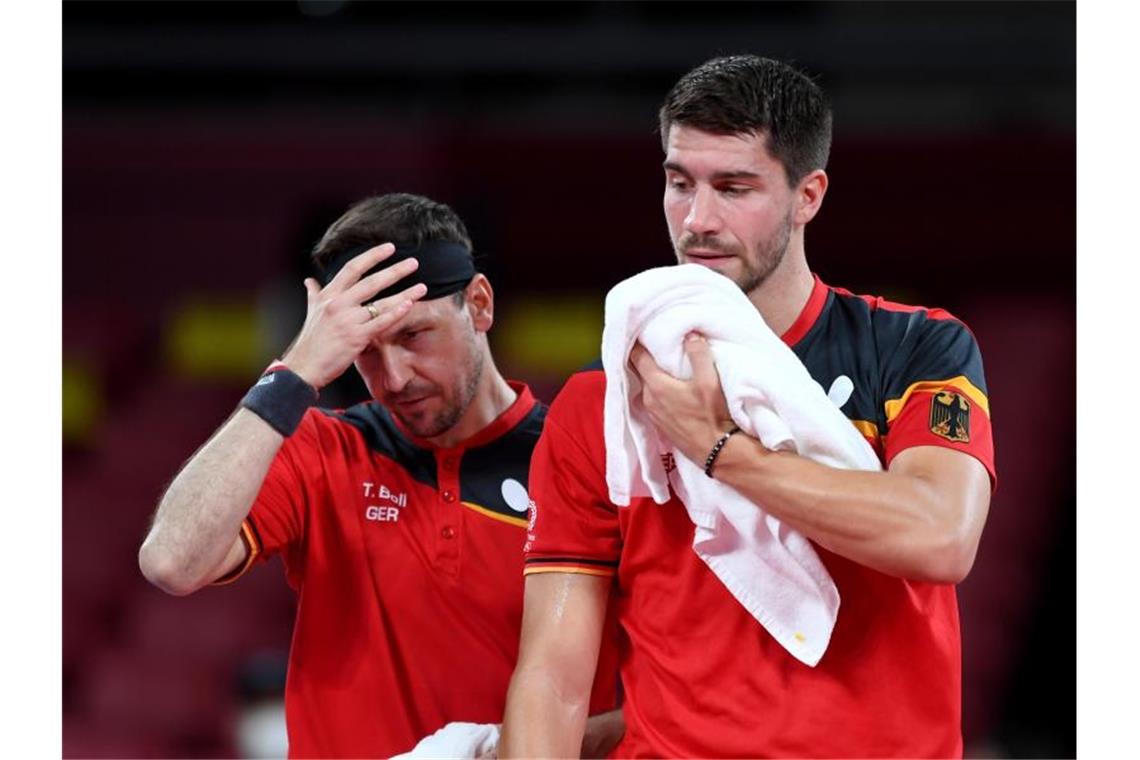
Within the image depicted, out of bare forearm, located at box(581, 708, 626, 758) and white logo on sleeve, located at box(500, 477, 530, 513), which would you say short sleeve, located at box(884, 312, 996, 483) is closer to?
bare forearm, located at box(581, 708, 626, 758)

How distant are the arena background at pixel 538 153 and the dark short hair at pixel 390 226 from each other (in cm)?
541

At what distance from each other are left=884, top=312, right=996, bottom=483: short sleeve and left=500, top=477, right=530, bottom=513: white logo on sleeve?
856 mm

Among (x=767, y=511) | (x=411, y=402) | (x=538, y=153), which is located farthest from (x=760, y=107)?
(x=538, y=153)

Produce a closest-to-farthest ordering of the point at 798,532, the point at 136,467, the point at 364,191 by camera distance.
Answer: the point at 798,532, the point at 364,191, the point at 136,467

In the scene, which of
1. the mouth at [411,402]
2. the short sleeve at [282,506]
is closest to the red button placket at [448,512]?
the mouth at [411,402]

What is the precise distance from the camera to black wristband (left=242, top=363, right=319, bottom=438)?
2691 millimetres

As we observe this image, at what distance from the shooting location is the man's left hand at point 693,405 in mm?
2322

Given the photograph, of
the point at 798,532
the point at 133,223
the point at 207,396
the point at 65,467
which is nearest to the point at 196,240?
the point at 133,223

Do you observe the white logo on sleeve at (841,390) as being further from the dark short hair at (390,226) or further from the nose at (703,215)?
the dark short hair at (390,226)


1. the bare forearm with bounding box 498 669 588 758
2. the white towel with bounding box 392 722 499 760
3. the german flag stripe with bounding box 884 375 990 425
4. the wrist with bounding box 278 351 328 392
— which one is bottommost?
the white towel with bounding box 392 722 499 760

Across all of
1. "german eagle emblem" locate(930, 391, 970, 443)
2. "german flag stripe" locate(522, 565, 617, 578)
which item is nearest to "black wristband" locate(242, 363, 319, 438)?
"german flag stripe" locate(522, 565, 617, 578)

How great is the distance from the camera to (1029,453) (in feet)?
27.5

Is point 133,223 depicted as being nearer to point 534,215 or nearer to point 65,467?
point 65,467

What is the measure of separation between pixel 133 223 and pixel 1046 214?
5.65 m
